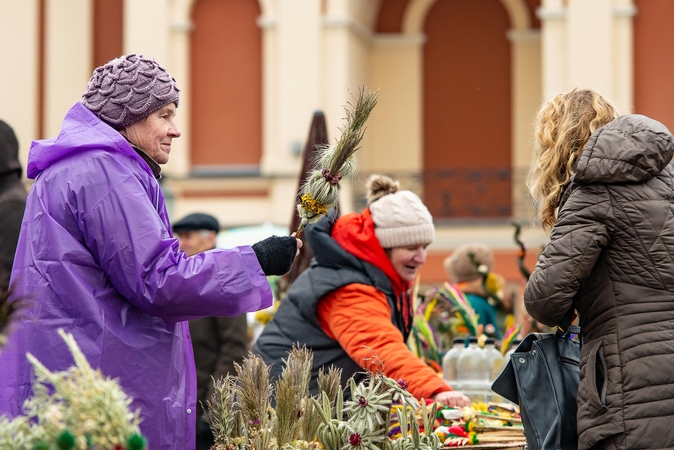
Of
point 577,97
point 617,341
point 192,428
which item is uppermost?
point 577,97

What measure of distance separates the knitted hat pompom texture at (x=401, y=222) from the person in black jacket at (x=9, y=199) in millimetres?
1417

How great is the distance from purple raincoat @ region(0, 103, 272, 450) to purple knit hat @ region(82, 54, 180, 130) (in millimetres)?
90

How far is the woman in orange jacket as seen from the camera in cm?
426

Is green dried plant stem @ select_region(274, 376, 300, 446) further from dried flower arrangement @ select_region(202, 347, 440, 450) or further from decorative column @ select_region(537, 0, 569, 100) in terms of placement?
decorative column @ select_region(537, 0, 569, 100)

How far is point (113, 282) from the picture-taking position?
3.18 metres

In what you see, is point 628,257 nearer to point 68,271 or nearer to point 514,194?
point 68,271

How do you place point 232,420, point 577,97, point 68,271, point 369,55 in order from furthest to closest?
1. point 369,55
2. point 577,97
3. point 232,420
4. point 68,271

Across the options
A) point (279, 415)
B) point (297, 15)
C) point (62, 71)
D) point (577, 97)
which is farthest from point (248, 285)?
point (62, 71)

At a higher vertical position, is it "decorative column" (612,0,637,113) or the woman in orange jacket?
"decorative column" (612,0,637,113)

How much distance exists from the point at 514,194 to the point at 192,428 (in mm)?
16133

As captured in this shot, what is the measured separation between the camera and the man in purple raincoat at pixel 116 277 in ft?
10.3

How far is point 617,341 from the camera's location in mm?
3223

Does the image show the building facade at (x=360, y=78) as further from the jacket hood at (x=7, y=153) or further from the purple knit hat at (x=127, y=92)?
the purple knit hat at (x=127, y=92)

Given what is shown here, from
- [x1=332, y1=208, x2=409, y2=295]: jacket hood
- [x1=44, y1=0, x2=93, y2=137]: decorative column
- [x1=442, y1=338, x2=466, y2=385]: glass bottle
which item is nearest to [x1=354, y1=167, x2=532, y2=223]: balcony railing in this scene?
[x1=44, y1=0, x2=93, y2=137]: decorative column
